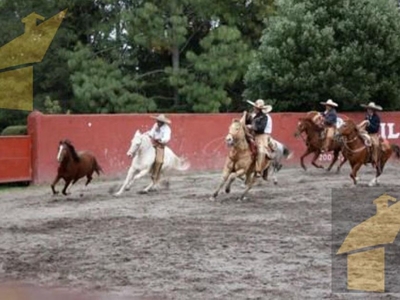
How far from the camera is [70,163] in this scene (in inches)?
731

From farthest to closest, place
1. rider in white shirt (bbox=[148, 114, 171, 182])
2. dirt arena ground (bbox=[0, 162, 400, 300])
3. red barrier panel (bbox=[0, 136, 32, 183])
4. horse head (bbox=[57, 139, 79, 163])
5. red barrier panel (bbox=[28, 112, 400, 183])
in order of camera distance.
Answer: red barrier panel (bbox=[28, 112, 400, 183]) → red barrier panel (bbox=[0, 136, 32, 183]) → rider in white shirt (bbox=[148, 114, 171, 182]) → horse head (bbox=[57, 139, 79, 163]) → dirt arena ground (bbox=[0, 162, 400, 300])

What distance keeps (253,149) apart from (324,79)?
49.8ft

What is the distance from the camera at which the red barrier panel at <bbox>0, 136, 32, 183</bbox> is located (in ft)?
74.2

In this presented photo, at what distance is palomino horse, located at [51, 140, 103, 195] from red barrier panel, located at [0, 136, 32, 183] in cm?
405

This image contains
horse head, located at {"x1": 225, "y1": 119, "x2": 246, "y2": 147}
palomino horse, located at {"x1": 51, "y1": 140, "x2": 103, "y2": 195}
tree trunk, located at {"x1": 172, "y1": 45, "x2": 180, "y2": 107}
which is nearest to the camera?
horse head, located at {"x1": 225, "y1": 119, "x2": 246, "y2": 147}

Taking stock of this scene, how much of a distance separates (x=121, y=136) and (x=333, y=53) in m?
10.7

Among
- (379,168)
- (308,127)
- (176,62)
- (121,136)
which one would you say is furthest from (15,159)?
(176,62)

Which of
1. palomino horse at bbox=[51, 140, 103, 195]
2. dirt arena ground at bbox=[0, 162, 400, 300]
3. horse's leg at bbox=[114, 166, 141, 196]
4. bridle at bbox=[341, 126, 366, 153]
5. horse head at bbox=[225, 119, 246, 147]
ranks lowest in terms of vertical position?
dirt arena ground at bbox=[0, 162, 400, 300]

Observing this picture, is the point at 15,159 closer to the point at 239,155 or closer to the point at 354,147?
the point at 239,155

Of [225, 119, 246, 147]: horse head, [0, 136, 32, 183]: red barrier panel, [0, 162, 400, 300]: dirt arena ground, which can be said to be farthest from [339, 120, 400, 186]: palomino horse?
[0, 136, 32, 183]: red barrier panel

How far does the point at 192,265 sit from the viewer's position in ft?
35.3

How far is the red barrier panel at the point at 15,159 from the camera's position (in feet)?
74.2

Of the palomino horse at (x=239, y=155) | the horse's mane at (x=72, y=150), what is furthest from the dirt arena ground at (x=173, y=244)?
the horse's mane at (x=72, y=150)

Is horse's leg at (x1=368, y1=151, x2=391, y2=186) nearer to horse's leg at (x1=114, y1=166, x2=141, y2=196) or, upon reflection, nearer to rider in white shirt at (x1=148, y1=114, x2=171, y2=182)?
rider in white shirt at (x1=148, y1=114, x2=171, y2=182)
